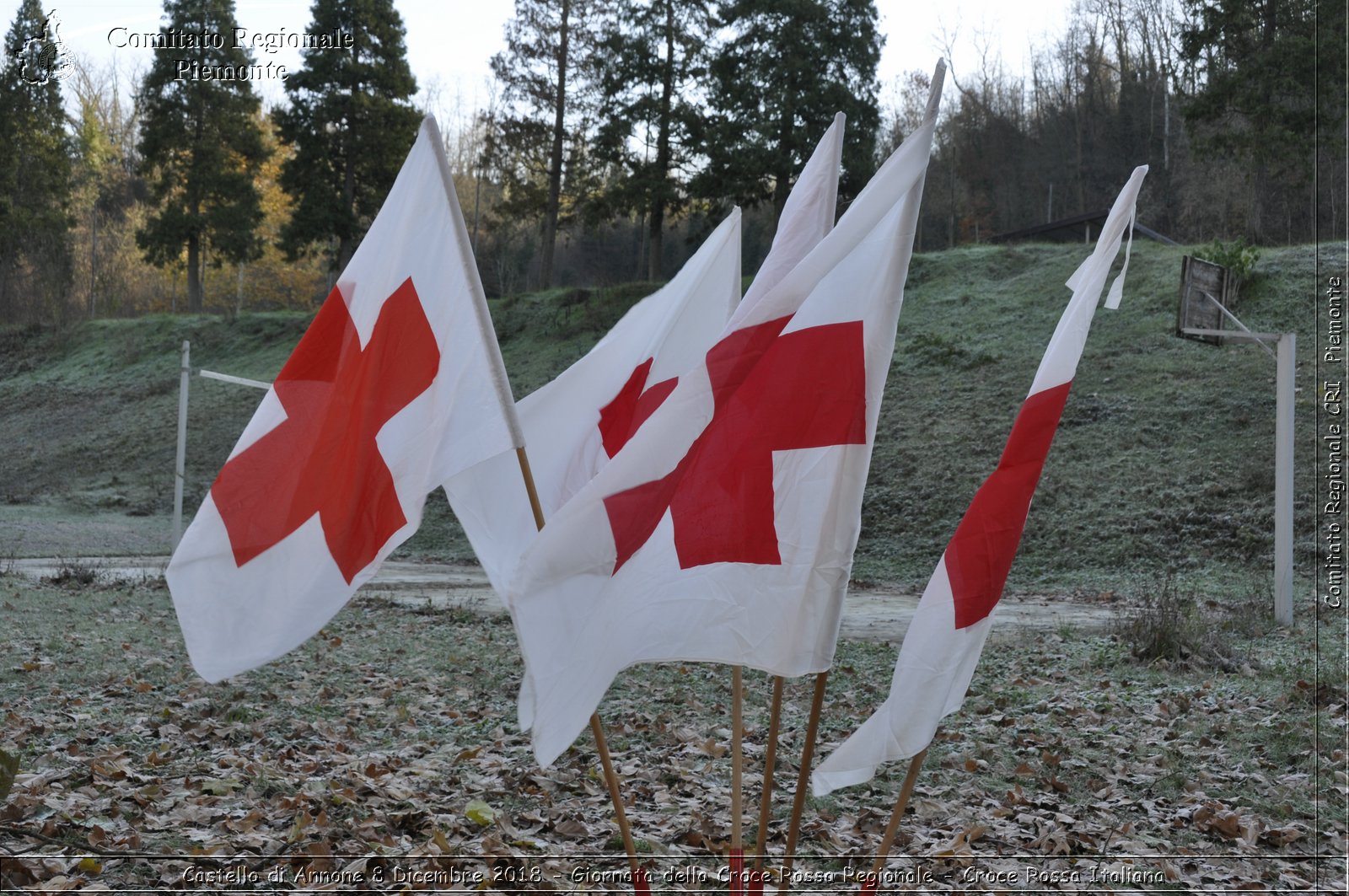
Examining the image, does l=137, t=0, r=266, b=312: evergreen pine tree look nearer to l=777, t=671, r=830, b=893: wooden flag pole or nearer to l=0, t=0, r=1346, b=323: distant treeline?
l=0, t=0, r=1346, b=323: distant treeline

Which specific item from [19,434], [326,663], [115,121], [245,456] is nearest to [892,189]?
[245,456]

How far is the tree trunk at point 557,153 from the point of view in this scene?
109 feet

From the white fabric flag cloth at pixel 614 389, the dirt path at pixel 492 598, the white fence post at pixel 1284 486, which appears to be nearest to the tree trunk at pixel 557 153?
the dirt path at pixel 492 598

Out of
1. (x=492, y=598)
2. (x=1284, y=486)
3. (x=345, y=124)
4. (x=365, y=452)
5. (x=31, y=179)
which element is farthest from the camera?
(x=31, y=179)

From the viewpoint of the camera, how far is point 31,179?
119 feet

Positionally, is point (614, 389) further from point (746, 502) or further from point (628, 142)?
point (628, 142)

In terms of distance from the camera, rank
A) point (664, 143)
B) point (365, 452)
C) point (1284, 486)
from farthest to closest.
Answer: point (664, 143) < point (1284, 486) < point (365, 452)

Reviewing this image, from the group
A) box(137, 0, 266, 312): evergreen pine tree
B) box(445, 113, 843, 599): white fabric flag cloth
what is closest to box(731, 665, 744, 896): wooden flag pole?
box(445, 113, 843, 599): white fabric flag cloth

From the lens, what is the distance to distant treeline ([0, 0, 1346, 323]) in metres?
27.9

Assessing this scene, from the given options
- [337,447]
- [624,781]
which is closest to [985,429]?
[624,781]

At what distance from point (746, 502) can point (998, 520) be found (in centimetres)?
67

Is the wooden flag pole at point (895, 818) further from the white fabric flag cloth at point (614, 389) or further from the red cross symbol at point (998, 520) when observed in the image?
the white fabric flag cloth at point (614, 389)

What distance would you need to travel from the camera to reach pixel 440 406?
3.03 metres

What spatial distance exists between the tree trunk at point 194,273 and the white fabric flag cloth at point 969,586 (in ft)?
126
